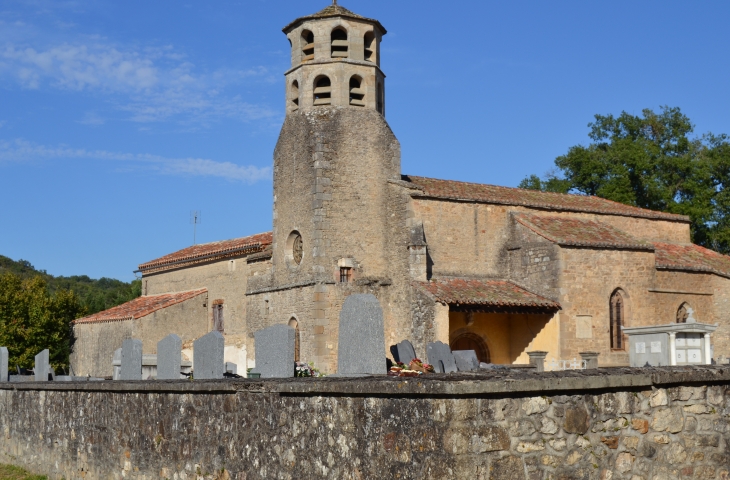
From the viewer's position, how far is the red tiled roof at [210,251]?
32281 mm

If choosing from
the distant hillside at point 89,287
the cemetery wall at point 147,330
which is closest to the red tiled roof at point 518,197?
the cemetery wall at point 147,330

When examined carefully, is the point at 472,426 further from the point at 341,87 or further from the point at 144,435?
the point at 341,87

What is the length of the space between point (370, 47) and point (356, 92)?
1.82m

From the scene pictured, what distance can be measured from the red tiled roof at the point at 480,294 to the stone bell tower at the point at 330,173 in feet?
6.57

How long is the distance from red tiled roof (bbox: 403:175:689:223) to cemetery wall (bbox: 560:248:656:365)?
3.55m

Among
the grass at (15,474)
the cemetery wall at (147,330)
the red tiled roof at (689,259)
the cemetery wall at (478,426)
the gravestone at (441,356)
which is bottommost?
the grass at (15,474)

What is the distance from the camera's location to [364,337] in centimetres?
884

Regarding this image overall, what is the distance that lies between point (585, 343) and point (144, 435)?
1786cm

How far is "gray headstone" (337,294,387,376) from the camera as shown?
8766mm

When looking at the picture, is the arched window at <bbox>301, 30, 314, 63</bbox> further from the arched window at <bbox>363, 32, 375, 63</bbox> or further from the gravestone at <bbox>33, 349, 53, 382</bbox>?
the gravestone at <bbox>33, 349, 53, 382</bbox>

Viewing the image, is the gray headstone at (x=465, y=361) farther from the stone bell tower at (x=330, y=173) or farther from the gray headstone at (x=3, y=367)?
the stone bell tower at (x=330, y=173)

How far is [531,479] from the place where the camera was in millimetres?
6699

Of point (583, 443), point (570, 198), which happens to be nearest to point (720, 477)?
point (583, 443)

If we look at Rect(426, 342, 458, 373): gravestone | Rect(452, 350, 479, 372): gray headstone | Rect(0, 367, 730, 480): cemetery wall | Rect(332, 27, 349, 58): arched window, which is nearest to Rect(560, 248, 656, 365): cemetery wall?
Rect(332, 27, 349, 58): arched window
